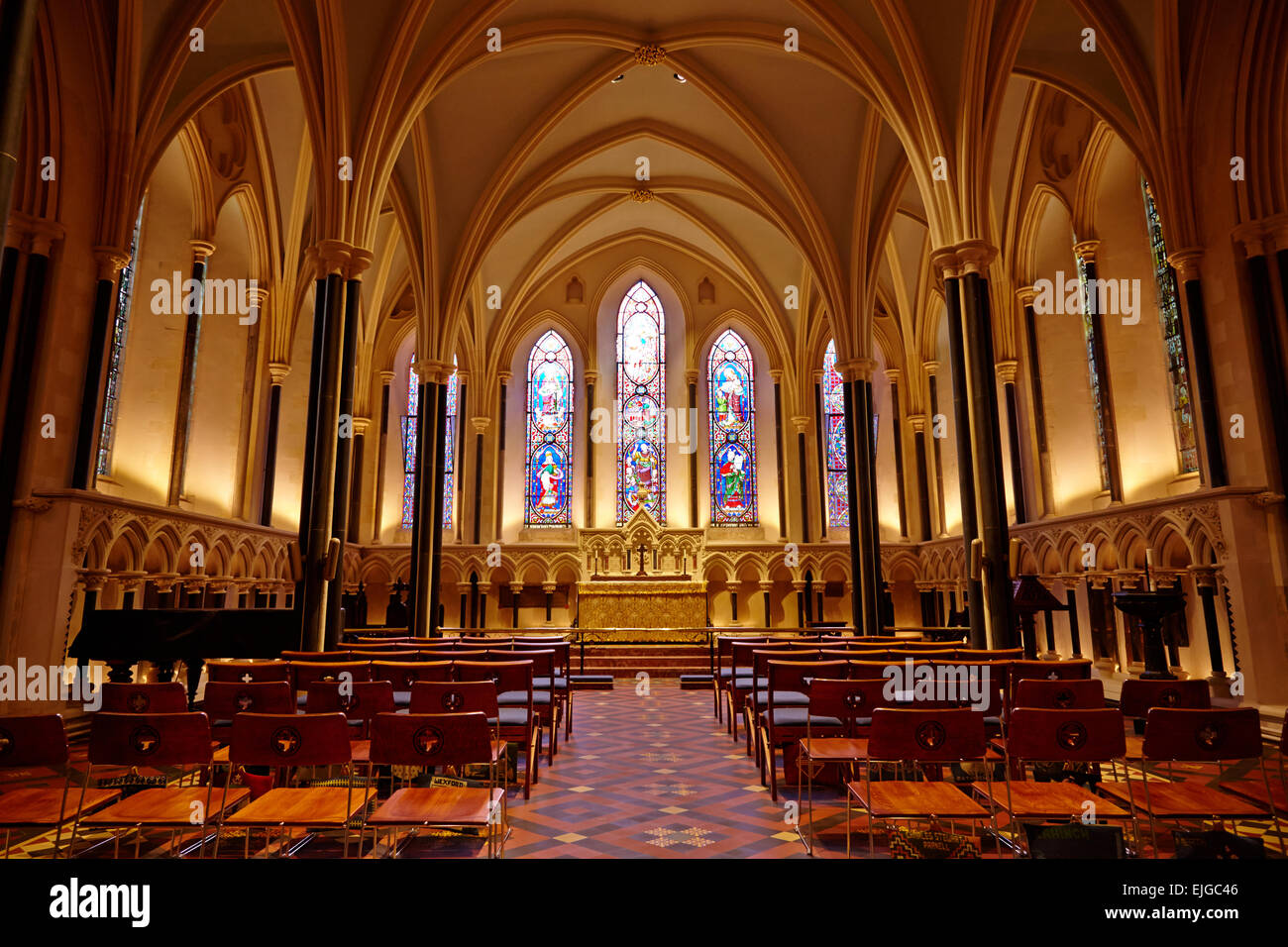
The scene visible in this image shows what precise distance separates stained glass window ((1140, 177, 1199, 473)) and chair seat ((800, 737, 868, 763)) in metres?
10.6

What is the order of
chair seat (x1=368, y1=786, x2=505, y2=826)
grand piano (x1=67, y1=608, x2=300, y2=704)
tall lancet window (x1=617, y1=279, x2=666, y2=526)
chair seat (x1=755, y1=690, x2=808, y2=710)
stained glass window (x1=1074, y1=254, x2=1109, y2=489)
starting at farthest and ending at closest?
tall lancet window (x1=617, y1=279, x2=666, y2=526)
stained glass window (x1=1074, y1=254, x2=1109, y2=489)
grand piano (x1=67, y1=608, x2=300, y2=704)
chair seat (x1=755, y1=690, x2=808, y2=710)
chair seat (x1=368, y1=786, x2=505, y2=826)

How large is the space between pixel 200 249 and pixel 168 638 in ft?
31.9

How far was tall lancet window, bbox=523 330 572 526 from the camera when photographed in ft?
75.8

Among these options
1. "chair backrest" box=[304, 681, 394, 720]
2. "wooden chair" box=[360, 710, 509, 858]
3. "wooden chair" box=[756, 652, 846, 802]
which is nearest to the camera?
"wooden chair" box=[360, 710, 509, 858]

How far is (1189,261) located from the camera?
10828 millimetres

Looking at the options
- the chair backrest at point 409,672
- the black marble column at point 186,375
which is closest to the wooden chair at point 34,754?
the chair backrest at point 409,672

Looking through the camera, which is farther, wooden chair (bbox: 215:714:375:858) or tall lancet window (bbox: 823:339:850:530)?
tall lancet window (bbox: 823:339:850:530)

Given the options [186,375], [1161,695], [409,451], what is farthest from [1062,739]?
[409,451]

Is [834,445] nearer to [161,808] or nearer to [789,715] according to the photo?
[789,715]

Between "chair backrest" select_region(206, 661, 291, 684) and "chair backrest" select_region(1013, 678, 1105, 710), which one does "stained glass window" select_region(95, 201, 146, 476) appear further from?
"chair backrest" select_region(1013, 678, 1105, 710)

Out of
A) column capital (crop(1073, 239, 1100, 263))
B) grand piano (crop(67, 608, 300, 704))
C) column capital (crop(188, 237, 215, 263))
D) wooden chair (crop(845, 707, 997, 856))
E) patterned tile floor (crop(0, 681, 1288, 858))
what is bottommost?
patterned tile floor (crop(0, 681, 1288, 858))

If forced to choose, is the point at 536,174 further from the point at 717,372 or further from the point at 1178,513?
the point at 1178,513

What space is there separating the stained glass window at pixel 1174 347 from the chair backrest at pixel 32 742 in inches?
571

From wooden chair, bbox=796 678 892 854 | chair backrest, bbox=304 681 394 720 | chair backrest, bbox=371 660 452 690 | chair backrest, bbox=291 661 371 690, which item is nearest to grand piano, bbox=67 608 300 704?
chair backrest, bbox=291 661 371 690
